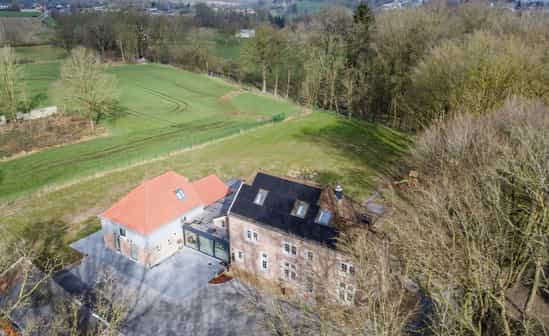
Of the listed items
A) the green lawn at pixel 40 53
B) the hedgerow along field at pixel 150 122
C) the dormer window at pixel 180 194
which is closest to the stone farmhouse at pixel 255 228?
the dormer window at pixel 180 194

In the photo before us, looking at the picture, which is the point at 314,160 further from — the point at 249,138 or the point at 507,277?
the point at 507,277

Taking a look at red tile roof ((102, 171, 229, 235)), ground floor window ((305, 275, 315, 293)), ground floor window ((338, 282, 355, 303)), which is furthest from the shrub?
ground floor window ((338, 282, 355, 303))

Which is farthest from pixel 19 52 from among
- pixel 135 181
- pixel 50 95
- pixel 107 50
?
pixel 135 181

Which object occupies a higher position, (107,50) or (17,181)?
(107,50)

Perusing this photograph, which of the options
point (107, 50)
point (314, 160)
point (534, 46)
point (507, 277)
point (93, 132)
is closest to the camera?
point (507, 277)

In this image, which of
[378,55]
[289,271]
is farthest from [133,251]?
[378,55]

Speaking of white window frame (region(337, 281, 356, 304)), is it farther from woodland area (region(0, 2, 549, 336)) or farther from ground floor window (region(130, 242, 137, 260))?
ground floor window (region(130, 242, 137, 260))

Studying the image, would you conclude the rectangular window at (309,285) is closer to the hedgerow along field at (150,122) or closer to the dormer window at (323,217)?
the dormer window at (323,217)
